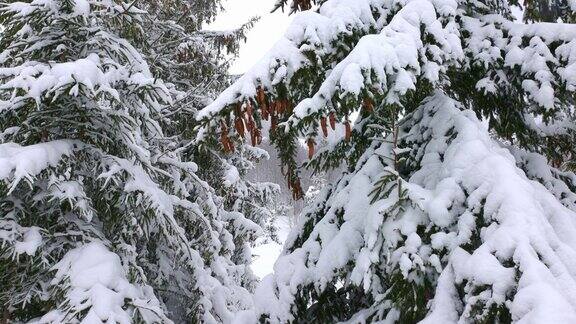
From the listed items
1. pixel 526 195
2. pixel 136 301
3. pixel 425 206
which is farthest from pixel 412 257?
pixel 136 301

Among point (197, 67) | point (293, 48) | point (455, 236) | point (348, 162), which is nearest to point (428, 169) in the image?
point (455, 236)

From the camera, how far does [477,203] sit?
2.33 meters

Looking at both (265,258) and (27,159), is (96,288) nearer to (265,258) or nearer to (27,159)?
(27,159)

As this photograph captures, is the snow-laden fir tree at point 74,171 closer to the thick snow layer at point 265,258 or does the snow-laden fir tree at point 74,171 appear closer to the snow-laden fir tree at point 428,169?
the snow-laden fir tree at point 428,169

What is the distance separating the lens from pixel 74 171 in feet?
15.1

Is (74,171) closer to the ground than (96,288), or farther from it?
farther from it

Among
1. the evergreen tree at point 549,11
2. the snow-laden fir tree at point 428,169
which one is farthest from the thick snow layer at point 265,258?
the snow-laden fir tree at point 428,169

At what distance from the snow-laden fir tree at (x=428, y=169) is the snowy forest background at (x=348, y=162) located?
10mm

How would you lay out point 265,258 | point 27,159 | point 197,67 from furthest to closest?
point 265,258 → point 197,67 → point 27,159

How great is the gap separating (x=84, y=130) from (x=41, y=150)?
637 mm

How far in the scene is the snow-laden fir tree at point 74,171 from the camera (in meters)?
3.94

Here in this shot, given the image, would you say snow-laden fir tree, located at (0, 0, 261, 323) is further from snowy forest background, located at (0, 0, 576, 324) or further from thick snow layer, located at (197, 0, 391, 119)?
thick snow layer, located at (197, 0, 391, 119)

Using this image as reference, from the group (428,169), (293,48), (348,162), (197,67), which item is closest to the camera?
(293,48)

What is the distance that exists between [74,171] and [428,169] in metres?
3.42
